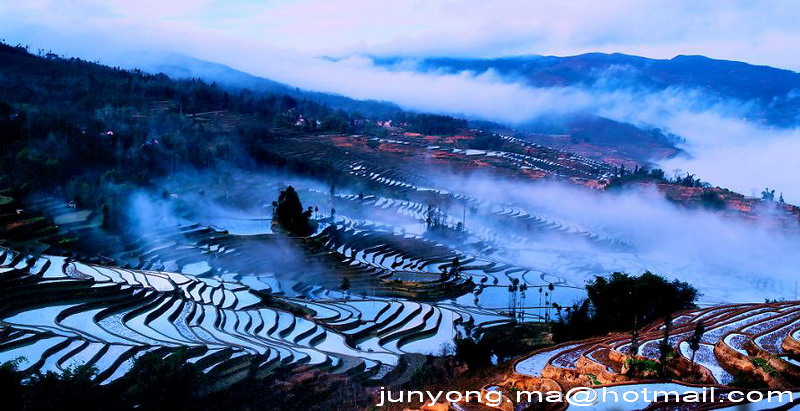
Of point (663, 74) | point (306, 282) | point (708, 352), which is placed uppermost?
point (663, 74)

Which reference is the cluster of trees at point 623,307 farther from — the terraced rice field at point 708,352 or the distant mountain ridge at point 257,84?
the distant mountain ridge at point 257,84

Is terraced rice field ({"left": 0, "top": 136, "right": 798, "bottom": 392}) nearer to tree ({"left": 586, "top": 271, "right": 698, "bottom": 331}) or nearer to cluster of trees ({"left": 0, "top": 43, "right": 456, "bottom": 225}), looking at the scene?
tree ({"left": 586, "top": 271, "right": 698, "bottom": 331})

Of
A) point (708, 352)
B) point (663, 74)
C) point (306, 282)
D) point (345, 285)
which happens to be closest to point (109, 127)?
point (306, 282)

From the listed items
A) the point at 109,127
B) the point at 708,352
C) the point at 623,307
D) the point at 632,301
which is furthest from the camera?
the point at 109,127

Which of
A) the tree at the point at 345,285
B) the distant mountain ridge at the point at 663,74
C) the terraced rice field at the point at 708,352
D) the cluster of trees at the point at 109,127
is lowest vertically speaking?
the tree at the point at 345,285

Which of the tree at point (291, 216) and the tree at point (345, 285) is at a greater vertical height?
the tree at point (291, 216)

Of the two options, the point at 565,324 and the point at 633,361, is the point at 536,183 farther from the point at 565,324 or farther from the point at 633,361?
the point at 633,361

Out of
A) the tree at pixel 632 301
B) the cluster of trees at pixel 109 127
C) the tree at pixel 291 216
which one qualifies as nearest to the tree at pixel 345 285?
the tree at pixel 291 216

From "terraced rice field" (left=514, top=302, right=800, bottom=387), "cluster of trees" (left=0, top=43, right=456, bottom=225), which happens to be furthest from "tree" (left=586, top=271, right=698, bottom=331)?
"cluster of trees" (left=0, top=43, right=456, bottom=225)

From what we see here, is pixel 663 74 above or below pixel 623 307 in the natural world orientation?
above

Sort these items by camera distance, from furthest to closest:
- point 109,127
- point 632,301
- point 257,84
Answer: point 257,84 < point 109,127 < point 632,301

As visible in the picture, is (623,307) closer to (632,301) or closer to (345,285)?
(632,301)

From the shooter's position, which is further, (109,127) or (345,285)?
(109,127)
